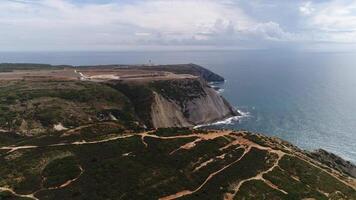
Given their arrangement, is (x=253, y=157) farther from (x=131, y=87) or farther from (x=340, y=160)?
(x=131, y=87)

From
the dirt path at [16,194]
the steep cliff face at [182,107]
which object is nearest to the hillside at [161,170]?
the dirt path at [16,194]

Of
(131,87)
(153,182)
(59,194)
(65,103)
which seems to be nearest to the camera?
(59,194)

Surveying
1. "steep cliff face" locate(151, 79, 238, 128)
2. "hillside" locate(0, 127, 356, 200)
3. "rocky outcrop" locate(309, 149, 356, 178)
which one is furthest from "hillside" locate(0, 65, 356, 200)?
"steep cliff face" locate(151, 79, 238, 128)

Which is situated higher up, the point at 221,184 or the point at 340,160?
the point at 221,184

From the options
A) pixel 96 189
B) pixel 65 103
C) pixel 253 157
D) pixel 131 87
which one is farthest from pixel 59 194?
pixel 131 87

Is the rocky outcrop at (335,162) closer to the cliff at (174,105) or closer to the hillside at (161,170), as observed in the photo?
the hillside at (161,170)

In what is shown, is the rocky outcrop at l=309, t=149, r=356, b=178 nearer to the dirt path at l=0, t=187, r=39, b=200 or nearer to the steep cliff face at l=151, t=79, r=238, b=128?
the steep cliff face at l=151, t=79, r=238, b=128

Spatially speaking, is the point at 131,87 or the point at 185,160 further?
the point at 131,87

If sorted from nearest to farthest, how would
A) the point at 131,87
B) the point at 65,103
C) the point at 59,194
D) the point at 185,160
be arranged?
1. the point at 59,194
2. the point at 185,160
3. the point at 65,103
4. the point at 131,87
